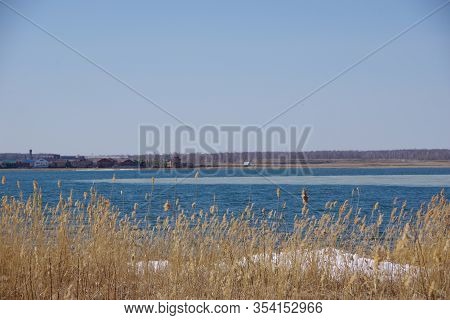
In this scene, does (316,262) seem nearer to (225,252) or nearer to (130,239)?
(225,252)

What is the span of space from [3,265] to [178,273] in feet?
6.29

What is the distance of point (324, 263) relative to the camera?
251 inches

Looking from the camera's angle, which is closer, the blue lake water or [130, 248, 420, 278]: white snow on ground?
[130, 248, 420, 278]: white snow on ground

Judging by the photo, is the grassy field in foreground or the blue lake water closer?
the grassy field in foreground

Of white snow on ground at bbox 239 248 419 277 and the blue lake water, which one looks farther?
the blue lake water

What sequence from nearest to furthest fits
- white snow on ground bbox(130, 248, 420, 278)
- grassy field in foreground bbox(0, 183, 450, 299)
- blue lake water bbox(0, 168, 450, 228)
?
1. grassy field in foreground bbox(0, 183, 450, 299)
2. white snow on ground bbox(130, 248, 420, 278)
3. blue lake water bbox(0, 168, 450, 228)

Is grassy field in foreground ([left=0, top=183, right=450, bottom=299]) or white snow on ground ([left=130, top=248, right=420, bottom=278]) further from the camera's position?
white snow on ground ([left=130, top=248, right=420, bottom=278])

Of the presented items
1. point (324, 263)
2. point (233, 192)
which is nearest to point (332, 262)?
point (324, 263)

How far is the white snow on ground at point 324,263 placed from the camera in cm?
597

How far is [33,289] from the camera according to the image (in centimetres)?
546

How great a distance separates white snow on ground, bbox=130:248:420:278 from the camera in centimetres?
597

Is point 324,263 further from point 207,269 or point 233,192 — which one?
point 233,192

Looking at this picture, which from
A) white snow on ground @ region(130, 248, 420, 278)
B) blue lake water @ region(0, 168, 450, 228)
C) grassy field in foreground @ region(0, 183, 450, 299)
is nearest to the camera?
grassy field in foreground @ region(0, 183, 450, 299)
